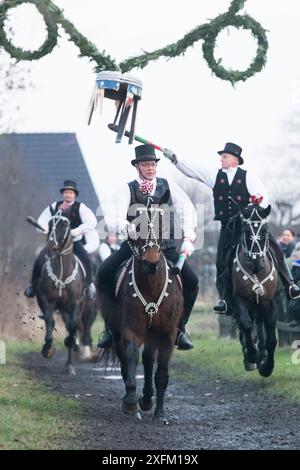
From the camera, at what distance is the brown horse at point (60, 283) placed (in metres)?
17.8

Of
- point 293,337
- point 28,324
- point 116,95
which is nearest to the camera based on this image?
point 116,95

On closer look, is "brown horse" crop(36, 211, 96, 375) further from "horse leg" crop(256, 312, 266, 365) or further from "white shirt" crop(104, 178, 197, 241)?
"white shirt" crop(104, 178, 197, 241)

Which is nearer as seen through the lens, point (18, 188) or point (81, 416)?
point (81, 416)

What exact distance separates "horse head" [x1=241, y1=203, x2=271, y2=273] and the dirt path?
1732 millimetres

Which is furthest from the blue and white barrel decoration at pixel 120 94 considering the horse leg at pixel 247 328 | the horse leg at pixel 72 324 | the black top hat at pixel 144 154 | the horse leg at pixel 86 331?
the horse leg at pixel 86 331

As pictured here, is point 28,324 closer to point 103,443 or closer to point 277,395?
point 277,395

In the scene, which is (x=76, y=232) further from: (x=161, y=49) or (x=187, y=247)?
(x=187, y=247)

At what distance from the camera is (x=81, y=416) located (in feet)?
40.7

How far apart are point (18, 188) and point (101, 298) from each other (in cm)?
2804

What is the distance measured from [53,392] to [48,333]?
114 inches

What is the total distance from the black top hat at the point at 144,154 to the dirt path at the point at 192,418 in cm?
277

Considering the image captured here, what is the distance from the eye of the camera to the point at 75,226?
19469 millimetres

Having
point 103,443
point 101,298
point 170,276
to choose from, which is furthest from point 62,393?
point 103,443

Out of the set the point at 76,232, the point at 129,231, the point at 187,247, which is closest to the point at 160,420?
the point at 187,247
